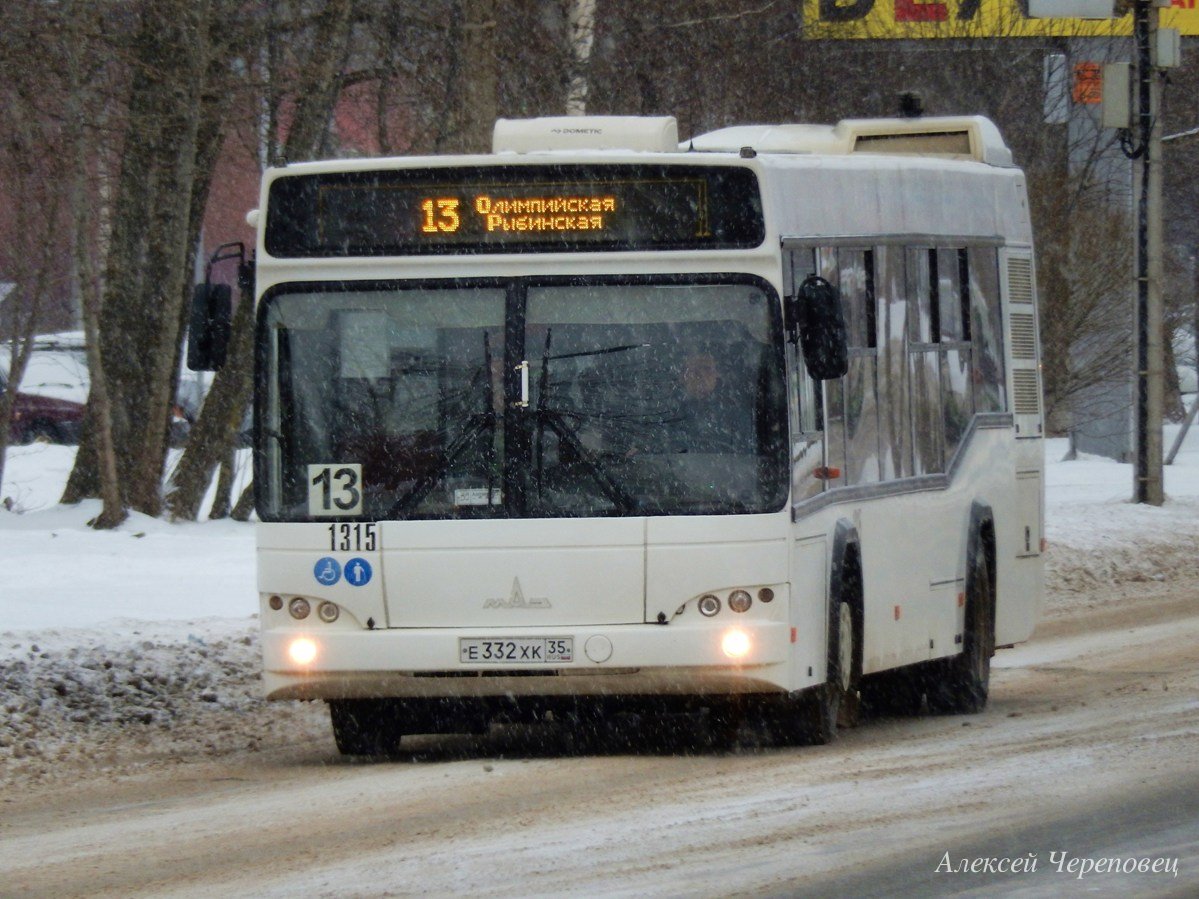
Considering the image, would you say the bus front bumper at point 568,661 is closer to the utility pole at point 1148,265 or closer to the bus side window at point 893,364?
the bus side window at point 893,364

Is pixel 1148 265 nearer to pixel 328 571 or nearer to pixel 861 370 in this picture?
pixel 861 370

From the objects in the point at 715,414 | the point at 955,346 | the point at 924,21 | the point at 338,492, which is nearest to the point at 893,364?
the point at 955,346

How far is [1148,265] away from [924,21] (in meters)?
8.90

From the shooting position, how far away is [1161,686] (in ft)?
44.5

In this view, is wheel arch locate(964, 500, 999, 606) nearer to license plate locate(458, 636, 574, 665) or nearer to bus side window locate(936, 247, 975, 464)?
bus side window locate(936, 247, 975, 464)

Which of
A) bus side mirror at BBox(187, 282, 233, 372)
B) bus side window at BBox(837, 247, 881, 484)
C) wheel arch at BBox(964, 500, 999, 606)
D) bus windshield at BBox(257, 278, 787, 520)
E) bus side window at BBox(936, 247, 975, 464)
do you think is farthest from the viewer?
wheel arch at BBox(964, 500, 999, 606)

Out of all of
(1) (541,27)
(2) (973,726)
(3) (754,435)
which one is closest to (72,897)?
(3) (754,435)

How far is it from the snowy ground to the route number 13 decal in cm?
177

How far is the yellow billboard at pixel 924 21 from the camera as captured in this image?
113ft

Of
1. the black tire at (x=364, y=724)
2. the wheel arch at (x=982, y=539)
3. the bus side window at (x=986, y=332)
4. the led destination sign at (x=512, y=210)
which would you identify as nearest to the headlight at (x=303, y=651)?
the black tire at (x=364, y=724)

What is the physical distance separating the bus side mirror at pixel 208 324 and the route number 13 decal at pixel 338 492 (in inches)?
29.2

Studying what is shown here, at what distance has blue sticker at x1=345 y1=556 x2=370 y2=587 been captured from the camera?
418 inches

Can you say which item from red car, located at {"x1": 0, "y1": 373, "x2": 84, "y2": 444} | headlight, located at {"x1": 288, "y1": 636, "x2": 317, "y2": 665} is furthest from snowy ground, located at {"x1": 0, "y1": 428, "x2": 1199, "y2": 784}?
red car, located at {"x1": 0, "y1": 373, "x2": 84, "y2": 444}

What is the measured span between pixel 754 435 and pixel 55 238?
1226 cm
